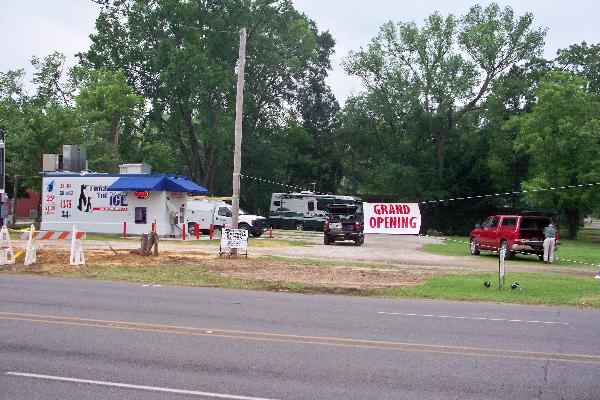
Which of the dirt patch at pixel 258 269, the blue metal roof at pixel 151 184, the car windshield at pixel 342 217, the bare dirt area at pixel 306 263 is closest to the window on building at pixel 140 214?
the blue metal roof at pixel 151 184

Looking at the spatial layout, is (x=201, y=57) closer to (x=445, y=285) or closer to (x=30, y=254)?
(x=30, y=254)

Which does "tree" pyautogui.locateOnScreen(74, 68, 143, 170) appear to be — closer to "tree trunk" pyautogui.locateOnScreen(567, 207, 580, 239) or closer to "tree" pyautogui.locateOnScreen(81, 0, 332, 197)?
"tree" pyautogui.locateOnScreen(81, 0, 332, 197)

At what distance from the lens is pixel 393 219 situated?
2650cm

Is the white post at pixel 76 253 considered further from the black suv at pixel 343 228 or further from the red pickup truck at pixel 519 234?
the red pickup truck at pixel 519 234

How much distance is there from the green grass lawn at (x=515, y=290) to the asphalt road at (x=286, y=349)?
1579 millimetres

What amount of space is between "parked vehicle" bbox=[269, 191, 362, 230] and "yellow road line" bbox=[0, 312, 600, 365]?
139 feet

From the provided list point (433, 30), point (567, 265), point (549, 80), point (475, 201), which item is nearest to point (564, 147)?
point (549, 80)

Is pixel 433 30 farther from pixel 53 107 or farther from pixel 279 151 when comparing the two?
pixel 53 107

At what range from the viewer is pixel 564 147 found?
171ft

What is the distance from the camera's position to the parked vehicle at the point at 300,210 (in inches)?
2133

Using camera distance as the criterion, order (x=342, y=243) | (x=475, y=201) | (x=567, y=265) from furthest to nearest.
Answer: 1. (x=475, y=201)
2. (x=342, y=243)
3. (x=567, y=265)

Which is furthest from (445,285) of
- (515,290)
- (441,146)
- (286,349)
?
(441,146)

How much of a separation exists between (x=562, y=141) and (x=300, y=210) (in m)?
20.6

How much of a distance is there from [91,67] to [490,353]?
56.1m
